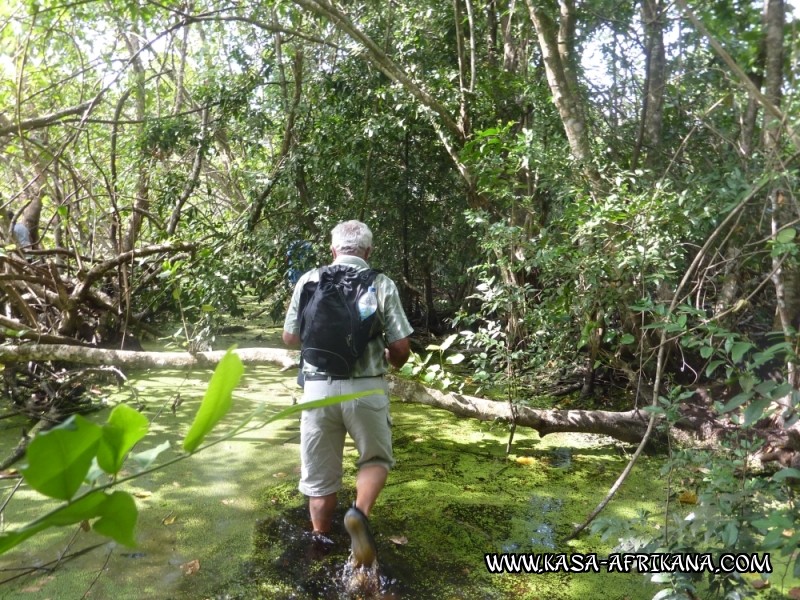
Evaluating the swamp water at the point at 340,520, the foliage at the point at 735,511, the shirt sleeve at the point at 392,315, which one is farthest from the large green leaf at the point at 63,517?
the shirt sleeve at the point at 392,315

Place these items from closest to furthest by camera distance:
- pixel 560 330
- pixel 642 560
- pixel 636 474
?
1. pixel 642 560
2. pixel 636 474
3. pixel 560 330

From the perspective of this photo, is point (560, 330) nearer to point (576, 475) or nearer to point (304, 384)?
point (576, 475)

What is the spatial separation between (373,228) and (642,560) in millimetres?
4269

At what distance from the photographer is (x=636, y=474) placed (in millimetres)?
3064

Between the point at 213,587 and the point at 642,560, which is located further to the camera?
the point at 213,587

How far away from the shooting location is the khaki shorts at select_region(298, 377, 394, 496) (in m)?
2.34

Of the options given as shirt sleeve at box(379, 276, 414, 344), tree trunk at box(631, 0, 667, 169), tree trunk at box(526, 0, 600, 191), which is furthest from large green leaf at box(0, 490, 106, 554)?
tree trunk at box(631, 0, 667, 169)

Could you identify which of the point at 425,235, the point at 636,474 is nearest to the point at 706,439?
the point at 636,474

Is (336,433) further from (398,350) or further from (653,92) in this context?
(653,92)

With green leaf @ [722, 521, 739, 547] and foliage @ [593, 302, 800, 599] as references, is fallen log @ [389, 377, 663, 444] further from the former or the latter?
green leaf @ [722, 521, 739, 547]

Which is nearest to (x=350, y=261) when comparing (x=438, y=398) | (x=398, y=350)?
(x=398, y=350)

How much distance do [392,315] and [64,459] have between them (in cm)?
203

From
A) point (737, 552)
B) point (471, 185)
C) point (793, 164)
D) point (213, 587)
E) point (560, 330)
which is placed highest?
point (471, 185)

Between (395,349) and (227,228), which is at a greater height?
(227,228)
